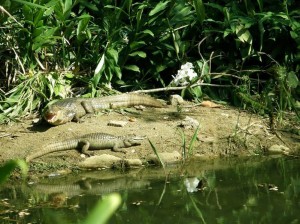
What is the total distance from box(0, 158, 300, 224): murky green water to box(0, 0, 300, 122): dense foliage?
1643 mm

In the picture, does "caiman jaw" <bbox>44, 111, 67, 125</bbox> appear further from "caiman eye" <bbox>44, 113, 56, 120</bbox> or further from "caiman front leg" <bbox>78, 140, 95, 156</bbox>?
"caiman front leg" <bbox>78, 140, 95, 156</bbox>

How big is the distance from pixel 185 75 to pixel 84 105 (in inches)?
58.7

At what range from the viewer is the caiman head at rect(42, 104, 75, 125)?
6.61 m

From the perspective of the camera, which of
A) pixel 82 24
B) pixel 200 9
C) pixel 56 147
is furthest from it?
pixel 200 9

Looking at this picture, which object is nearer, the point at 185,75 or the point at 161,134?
the point at 161,134

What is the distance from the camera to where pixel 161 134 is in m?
6.73

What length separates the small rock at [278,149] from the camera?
6668 millimetres

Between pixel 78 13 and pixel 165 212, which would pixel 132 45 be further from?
pixel 165 212

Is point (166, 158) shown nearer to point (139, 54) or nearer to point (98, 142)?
point (98, 142)

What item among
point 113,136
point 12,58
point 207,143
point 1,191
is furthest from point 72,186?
point 12,58

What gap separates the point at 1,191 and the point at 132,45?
10.6ft

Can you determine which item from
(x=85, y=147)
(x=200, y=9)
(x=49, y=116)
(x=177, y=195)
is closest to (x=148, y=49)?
(x=200, y=9)

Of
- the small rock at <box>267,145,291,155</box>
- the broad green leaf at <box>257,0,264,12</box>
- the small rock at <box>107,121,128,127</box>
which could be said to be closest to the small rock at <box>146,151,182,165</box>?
the small rock at <box>107,121,128,127</box>

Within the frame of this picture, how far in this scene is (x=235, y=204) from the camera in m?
4.67
